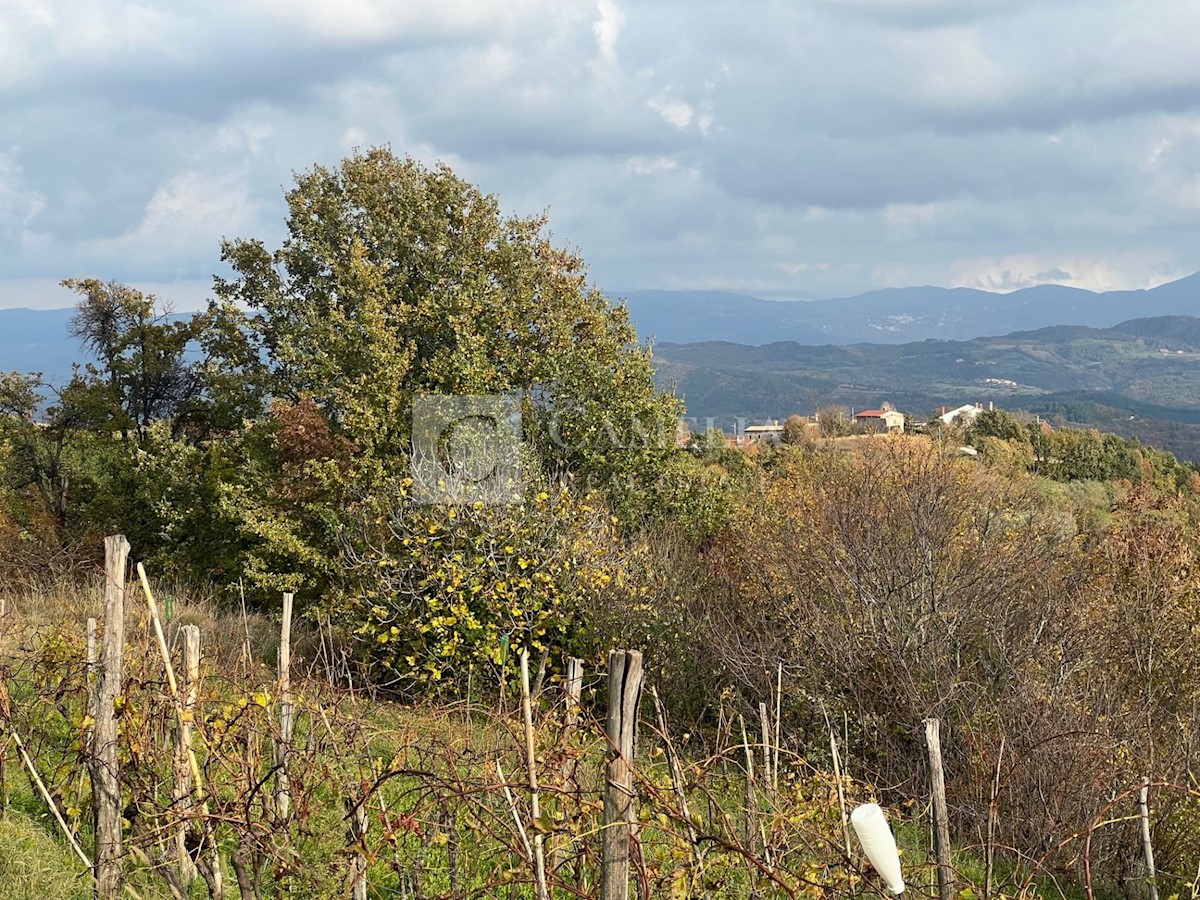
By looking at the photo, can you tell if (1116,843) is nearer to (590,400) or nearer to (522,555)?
(522,555)

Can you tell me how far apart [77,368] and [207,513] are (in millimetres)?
8042

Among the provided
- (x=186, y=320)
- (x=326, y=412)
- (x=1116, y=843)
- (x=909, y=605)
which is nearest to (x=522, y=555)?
(x=909, y=605)

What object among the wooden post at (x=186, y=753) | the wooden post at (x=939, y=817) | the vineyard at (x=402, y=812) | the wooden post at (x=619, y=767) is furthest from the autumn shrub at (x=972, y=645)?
the wooden post at (x=186, y=753)

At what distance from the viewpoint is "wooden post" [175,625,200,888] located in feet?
14.8

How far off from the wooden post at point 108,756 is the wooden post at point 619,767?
8.45ft

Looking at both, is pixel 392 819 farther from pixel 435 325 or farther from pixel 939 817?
pixel 435 325

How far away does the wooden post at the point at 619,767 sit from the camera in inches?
123

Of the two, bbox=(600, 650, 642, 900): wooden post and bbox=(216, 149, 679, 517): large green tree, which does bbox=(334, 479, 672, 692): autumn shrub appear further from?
bbox=(600, 650, 642, 900): wooden post

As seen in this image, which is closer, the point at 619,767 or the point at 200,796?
the point at 619,767

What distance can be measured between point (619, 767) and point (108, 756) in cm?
278

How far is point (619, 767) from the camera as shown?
3189 millimetres

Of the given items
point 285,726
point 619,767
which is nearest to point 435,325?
point 285,726

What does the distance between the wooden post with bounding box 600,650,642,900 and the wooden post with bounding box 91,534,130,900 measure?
2.58 meters

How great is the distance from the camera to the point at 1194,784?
24.2 feet
